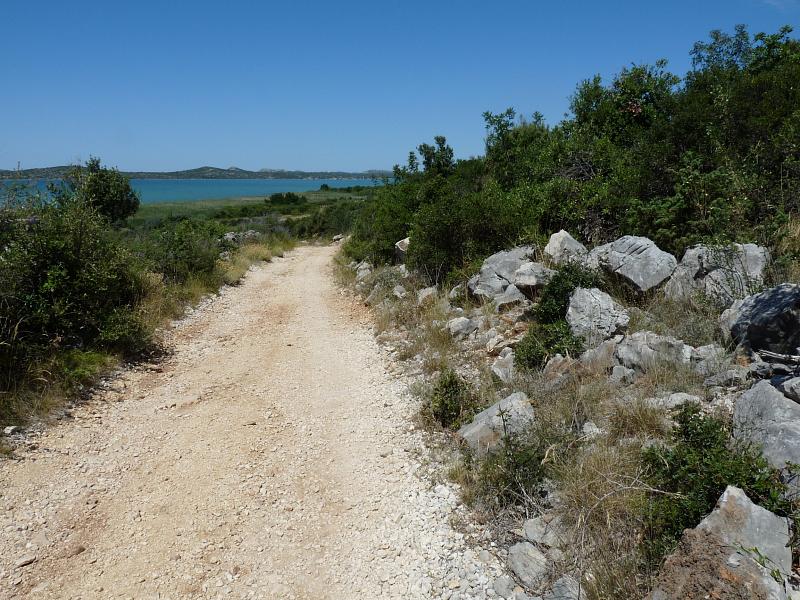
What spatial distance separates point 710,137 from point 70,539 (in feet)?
36.5

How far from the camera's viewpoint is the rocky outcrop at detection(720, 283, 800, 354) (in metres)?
5.20

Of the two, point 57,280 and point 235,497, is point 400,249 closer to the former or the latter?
point 57,280

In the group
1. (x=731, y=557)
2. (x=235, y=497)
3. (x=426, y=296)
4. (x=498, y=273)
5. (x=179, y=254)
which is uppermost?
(x=179, y=254)

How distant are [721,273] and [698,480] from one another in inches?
170

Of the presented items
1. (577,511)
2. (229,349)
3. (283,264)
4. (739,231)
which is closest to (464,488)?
(577,511)

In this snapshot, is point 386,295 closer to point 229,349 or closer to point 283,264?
point 229,349

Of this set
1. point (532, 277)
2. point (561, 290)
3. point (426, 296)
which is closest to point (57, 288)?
point (426, 296)

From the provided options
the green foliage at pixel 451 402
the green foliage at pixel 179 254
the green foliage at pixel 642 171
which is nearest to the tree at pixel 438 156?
the green foliage at pixel 642 171

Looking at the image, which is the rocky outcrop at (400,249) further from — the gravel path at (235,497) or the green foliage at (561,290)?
the green foliage at (561,290)

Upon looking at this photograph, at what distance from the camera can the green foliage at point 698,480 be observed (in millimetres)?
3352

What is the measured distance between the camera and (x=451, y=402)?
647 centimetres

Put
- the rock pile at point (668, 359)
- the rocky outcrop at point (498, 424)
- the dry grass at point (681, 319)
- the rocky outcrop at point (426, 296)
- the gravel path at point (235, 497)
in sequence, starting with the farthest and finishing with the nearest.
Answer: the rocky outcrop at point (426, 296)
the dry grass at point (681, 319)
the rocky outcrop at point (498, 424)
the gravel path at point (235, 497)
the rock pile at point (668, 359)

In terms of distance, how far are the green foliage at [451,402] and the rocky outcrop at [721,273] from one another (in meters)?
3.24

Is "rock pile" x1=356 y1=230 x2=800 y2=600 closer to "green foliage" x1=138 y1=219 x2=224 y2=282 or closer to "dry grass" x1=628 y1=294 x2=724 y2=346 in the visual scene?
"dry grass" x1=628 y1=294 x2=724 y2=346
